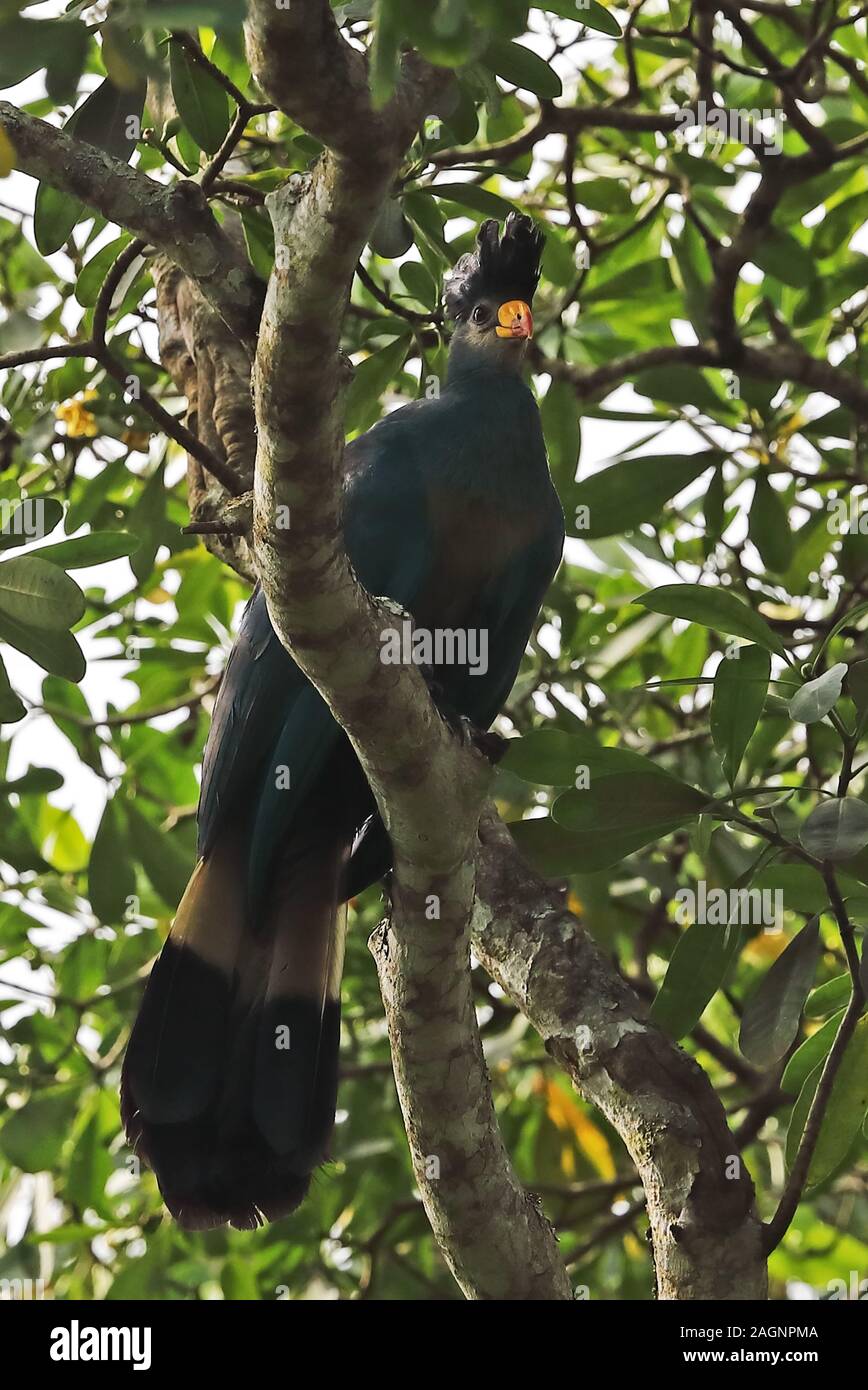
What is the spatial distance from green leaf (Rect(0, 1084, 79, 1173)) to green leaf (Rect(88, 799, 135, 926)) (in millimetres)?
452

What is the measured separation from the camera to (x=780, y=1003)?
7.79 ft

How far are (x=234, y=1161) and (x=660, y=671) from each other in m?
1.85

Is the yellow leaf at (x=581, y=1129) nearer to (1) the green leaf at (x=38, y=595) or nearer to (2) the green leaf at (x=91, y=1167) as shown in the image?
(2) the green leaf at (x=91, y=1167)

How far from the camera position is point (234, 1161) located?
245 centimetres

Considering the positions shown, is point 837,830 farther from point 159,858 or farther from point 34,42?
point 159,858

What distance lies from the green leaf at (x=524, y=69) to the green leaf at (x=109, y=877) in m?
1.77

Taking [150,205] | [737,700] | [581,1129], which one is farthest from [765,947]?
[150,205]

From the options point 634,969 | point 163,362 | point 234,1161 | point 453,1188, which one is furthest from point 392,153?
point 634,969

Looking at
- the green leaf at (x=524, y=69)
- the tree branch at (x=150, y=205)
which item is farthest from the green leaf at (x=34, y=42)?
the green leaf at (x=524, y=69)

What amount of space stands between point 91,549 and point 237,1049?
0.87 metres

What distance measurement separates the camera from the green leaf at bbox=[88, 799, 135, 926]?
3.25 m

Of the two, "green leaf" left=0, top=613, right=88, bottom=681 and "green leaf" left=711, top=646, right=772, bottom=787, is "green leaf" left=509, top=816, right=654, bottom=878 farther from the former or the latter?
"green leaf" left=0, top=613, right=88, bottom=681

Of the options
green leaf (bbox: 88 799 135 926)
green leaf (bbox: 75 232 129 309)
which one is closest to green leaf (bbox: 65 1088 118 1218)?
green leaf (bbox: 88 799 135 926)
